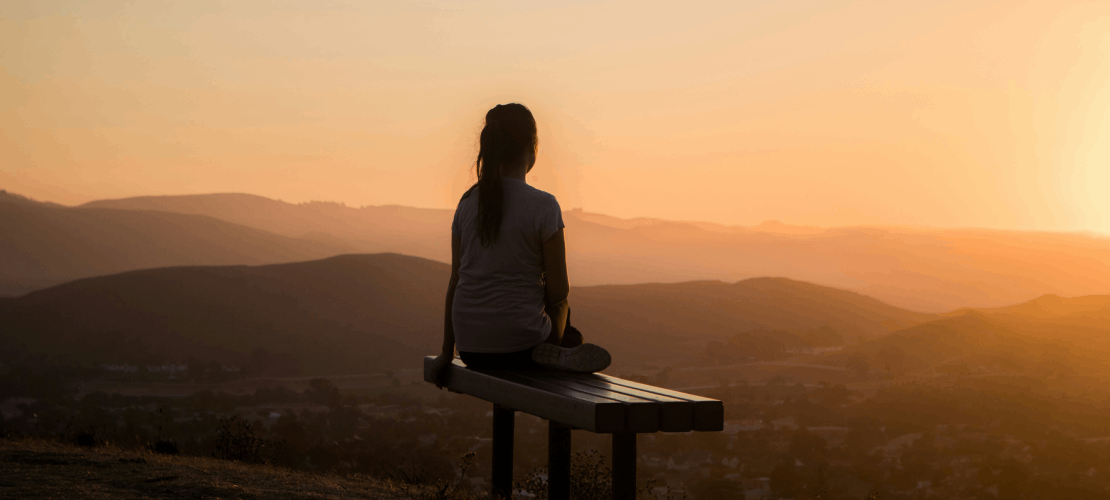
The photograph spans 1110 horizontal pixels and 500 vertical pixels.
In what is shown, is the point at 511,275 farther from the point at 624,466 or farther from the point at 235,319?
the point at 235,319

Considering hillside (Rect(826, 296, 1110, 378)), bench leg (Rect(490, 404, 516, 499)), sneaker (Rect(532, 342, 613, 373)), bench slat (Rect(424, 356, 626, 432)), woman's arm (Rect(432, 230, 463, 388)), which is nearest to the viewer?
bench slat (Rect(424, 356, 626, 432))

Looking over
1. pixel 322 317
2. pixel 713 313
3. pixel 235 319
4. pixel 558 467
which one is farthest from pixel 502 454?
pixel 713 313

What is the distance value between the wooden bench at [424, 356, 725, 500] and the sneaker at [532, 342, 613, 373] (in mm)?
45

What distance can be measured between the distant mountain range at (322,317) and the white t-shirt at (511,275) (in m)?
70.1

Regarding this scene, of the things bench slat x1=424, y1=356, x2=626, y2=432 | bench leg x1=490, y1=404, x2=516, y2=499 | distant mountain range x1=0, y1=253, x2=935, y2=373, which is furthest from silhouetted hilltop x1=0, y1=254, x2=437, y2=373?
bench slat x1=424, y1=356, x2=626, y2=432

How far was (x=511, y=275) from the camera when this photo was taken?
4.04 metres

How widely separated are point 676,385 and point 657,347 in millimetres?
24178

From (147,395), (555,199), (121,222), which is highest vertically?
(121,222)

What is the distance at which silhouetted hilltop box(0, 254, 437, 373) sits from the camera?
72188mm

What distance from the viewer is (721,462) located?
112 ft

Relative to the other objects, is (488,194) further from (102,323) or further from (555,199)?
(102,323)

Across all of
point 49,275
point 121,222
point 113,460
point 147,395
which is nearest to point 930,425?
point 113,460

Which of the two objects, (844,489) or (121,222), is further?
(121,222)

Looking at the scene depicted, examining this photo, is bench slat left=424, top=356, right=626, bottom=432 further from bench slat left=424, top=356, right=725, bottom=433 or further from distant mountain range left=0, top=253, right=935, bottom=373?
distant mountain range left=0, top=253, right=935, bottom=373
